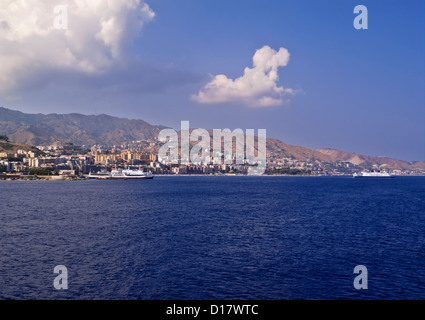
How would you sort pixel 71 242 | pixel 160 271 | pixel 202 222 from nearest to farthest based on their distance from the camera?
1. pixel 160 271
2. pixel 71 242
3. pixel 202 222

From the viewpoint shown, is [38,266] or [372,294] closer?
[372,294]

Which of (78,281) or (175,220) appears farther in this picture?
(175,220)

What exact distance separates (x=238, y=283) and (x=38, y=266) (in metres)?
15.5

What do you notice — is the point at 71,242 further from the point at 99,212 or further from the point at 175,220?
the point at 99,212

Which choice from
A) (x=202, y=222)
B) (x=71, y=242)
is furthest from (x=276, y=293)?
(x=202, y=222)

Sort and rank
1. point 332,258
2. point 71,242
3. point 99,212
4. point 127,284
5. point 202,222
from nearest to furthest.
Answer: point 127,284 < point 332,258 < point 71,242 < point 202,222 < point 99,212

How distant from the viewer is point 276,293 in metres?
22.3
